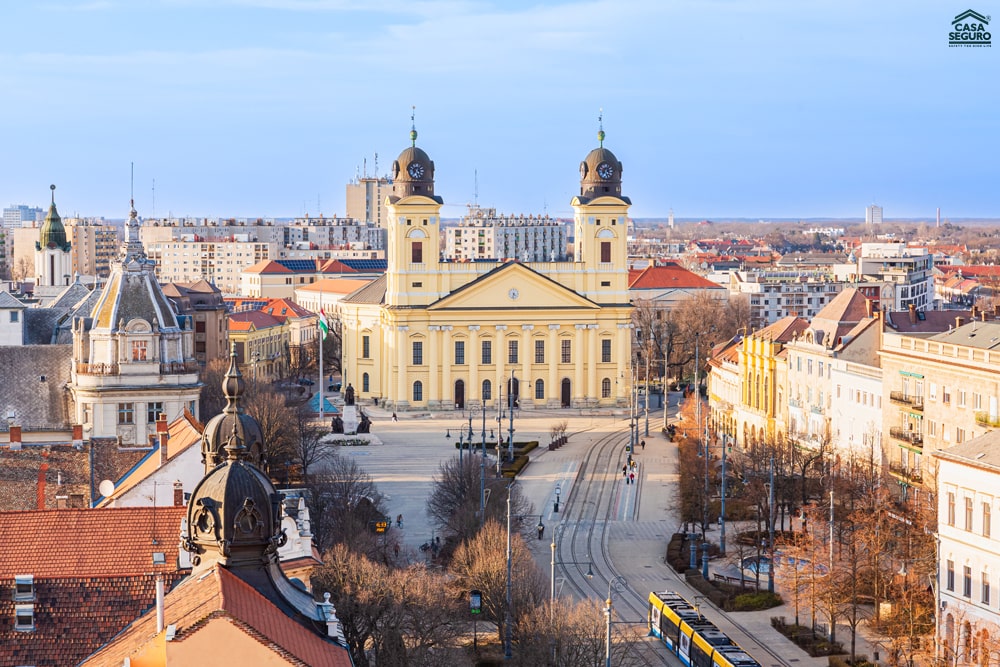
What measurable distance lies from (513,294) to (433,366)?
784cm

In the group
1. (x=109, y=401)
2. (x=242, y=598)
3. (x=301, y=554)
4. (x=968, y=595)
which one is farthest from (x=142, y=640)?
(x=109, y=401)

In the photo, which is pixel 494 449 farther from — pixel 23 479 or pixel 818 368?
pixel 23 479

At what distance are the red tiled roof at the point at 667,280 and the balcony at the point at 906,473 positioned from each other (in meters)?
98.3

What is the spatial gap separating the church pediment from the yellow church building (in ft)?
0.24

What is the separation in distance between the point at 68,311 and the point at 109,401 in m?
24.7

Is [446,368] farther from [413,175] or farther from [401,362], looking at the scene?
[413,175]

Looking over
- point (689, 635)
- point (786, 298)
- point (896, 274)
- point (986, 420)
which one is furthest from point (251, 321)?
point (689, 635)

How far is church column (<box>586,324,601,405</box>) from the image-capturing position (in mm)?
123875

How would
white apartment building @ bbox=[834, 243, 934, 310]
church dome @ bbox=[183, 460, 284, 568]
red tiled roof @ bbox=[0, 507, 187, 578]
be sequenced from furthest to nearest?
white apartment building @ bbox=[834, 243, 934, 310]
red tiled roof @ bbox=[0, 507, 187, 578]
church dome @ bbox=[183, 460, 284, 568]

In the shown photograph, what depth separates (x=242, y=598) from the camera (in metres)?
26.5

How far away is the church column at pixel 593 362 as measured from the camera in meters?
124

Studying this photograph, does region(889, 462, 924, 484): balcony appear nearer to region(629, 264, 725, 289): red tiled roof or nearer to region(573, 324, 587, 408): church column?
region(573, 324, 587, 408): church column

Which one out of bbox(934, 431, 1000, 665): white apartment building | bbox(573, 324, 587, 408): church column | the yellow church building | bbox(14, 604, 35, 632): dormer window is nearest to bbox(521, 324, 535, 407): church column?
the yellow church building

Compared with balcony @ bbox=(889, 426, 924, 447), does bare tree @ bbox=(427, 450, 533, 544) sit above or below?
below
